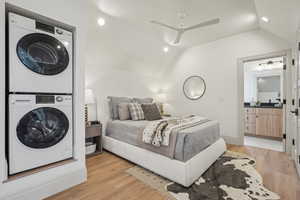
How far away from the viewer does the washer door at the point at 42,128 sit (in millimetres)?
1603

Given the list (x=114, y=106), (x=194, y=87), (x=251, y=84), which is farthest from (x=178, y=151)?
(x=251, y=84)

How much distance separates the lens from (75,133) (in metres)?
2.00

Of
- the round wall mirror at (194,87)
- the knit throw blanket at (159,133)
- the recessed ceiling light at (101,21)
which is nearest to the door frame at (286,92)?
the round wall mirror at (194,87)

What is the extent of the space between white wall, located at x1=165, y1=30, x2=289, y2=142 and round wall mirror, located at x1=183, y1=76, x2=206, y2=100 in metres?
0.13

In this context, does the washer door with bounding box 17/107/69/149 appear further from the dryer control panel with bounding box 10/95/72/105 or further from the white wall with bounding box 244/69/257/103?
the white wall with bounding box 244/69/257/103

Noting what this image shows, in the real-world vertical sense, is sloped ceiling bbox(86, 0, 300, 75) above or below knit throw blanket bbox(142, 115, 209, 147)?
above

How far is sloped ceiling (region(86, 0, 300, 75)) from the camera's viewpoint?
2.45 m

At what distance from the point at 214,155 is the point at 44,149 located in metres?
2.53

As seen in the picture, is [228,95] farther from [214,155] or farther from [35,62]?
[35,62]

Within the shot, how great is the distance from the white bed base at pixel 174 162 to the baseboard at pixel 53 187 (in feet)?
2.75

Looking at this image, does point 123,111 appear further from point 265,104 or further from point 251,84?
point 251,84

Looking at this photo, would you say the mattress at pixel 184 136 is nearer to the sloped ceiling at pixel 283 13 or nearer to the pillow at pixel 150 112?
the pillow at pixel 150 112

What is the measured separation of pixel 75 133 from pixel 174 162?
1.36 meters

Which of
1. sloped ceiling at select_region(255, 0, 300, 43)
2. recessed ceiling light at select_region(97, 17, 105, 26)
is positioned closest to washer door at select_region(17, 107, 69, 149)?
recessed ceiling light at select_region(97, 17, 105, 26)
